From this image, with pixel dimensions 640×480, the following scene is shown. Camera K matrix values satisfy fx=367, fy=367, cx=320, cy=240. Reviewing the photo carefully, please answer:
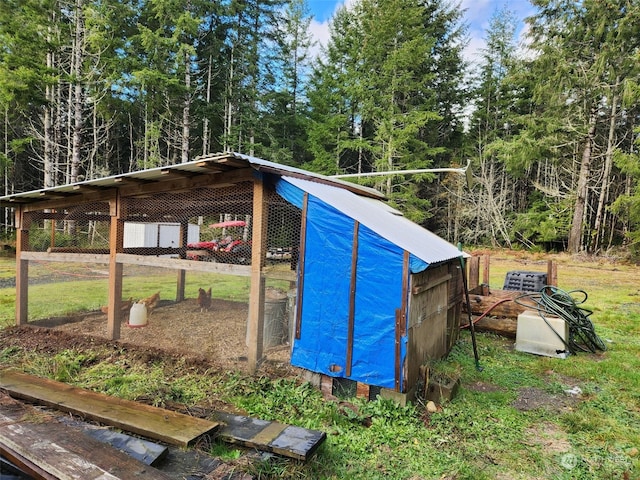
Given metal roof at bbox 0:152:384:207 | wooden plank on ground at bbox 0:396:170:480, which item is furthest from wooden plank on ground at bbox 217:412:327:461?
metal roof at bbox 0:152:384:207

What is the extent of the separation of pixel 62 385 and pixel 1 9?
17.2 metres

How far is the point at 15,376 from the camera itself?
3.79 metres

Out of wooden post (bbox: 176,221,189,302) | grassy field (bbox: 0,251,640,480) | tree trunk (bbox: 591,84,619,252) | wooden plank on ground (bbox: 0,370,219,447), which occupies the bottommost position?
grassy field (bbox: 0,251,640,480)

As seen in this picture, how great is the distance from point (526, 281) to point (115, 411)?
721 cm

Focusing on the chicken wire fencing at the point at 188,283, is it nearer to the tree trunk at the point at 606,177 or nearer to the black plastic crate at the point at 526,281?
the black plastic crate at the point at 526,281

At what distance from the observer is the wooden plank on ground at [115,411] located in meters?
2.67

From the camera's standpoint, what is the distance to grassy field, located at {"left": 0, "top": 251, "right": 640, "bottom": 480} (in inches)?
105

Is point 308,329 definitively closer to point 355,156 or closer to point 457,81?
point 355,156

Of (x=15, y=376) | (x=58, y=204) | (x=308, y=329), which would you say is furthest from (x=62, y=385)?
(x=58, y=204)

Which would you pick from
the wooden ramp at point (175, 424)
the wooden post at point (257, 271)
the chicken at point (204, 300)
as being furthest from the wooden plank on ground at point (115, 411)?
the chicken at point (204, 300)

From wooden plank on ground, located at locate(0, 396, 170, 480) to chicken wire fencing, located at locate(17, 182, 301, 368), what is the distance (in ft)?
6.53

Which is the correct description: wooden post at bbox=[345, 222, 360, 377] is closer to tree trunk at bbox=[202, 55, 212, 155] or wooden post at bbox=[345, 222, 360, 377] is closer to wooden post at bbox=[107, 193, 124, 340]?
wooden post at bbox=[107, 193, 124, 340]

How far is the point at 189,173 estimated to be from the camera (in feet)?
14.6

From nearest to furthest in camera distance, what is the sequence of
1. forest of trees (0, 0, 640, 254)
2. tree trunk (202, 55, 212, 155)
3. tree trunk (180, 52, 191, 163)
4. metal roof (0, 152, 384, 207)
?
metal roof (0, 152, 384, 207)
forest of trees (0, 0, 640, 254)
tree trunk (180, 52, 191, 163)
tree trunk (202, 55, 212, 155)
